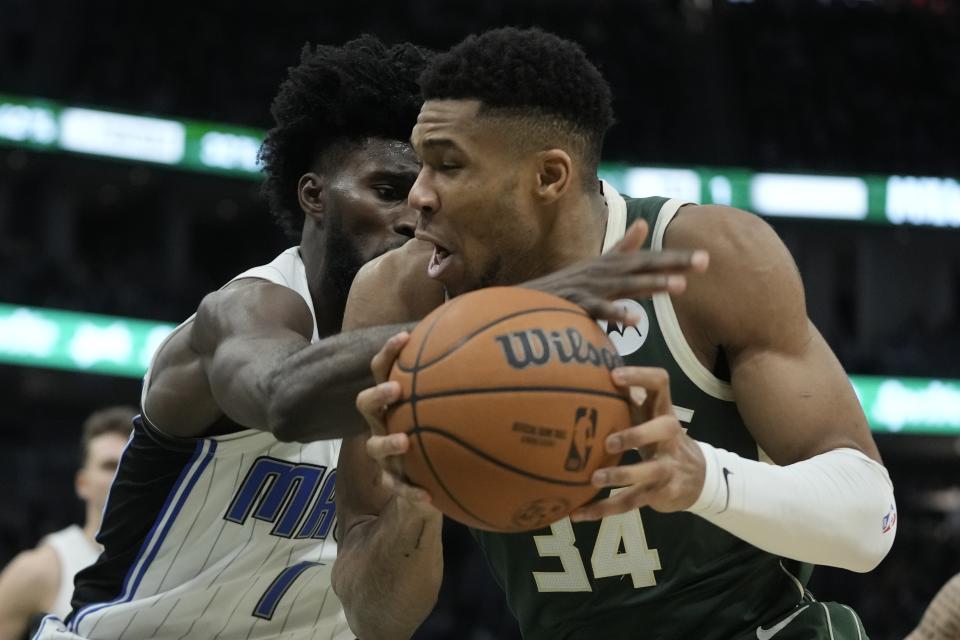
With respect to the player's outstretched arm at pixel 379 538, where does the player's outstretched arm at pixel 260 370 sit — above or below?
above

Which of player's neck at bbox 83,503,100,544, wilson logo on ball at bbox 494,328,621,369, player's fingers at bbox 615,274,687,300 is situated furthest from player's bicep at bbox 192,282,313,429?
player's neck at bbox 83,503,100,544

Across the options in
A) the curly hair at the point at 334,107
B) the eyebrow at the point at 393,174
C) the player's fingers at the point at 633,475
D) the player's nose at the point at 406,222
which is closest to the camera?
the player's fingers at the point at 633,475

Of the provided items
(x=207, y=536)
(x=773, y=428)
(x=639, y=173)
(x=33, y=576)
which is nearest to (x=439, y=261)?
(x=773, y=428)

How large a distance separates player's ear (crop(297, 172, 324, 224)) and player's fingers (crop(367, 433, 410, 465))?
1735mm

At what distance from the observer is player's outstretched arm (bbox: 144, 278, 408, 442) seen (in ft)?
8.64

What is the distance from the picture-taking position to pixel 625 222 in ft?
9.66

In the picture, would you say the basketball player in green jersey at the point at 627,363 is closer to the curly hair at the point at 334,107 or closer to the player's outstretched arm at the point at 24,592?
the curly hair at the point at 334,107

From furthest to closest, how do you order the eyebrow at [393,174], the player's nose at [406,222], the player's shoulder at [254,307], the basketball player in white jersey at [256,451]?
the eyebrow at [393,174], the player's nose at [406,222], the basketball player in white jersey at [256,451], the player's shoulder at [254,307]

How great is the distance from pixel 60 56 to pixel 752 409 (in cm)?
1594

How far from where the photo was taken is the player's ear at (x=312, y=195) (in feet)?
13.0

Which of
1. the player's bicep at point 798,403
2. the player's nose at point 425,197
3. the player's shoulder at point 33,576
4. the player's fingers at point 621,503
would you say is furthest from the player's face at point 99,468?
the player's fingers at point 621,503

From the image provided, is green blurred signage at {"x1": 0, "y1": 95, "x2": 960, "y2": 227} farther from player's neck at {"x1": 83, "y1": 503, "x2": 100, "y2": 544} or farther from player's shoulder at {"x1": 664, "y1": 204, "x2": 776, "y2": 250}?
player's shoulder at {"x1": 664, "y1": 204, "x2": 776, "y2": 250}

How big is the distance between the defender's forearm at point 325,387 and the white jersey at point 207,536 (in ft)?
2.76

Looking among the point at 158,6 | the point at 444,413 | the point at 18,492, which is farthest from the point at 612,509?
the point at 158,6
